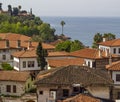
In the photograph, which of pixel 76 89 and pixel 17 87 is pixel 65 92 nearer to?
pixel 76 89

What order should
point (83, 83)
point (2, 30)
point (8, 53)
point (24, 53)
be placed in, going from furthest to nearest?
point (2, 30) → point (8, 53) → point (24, 53) → point (83, 83)

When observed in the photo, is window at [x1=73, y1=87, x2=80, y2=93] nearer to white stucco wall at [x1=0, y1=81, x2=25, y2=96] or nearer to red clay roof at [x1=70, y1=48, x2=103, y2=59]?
white stucco wall at [x1=0, y1=81, x2=25, y2=96]

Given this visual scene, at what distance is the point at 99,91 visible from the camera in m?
39.3

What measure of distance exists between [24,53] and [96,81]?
73.9 feet

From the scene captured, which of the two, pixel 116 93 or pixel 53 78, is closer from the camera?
pixel 53 78

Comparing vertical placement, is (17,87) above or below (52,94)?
below

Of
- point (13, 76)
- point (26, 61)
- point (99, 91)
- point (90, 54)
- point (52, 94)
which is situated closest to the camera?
point (52, 94)

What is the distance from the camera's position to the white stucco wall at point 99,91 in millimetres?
39094

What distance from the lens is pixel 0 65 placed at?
61.9m

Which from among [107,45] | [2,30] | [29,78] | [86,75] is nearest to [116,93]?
[86,75]

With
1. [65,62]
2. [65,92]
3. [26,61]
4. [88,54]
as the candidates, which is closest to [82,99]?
[65,92]

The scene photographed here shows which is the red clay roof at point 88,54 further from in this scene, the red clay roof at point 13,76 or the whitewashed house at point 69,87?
the whitewashed house at point 69,87

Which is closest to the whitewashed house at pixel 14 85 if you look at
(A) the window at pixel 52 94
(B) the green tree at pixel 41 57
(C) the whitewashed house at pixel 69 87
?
(C) the whitewashed house at pixel 69 87

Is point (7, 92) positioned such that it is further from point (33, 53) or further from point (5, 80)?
point (33, 53)
